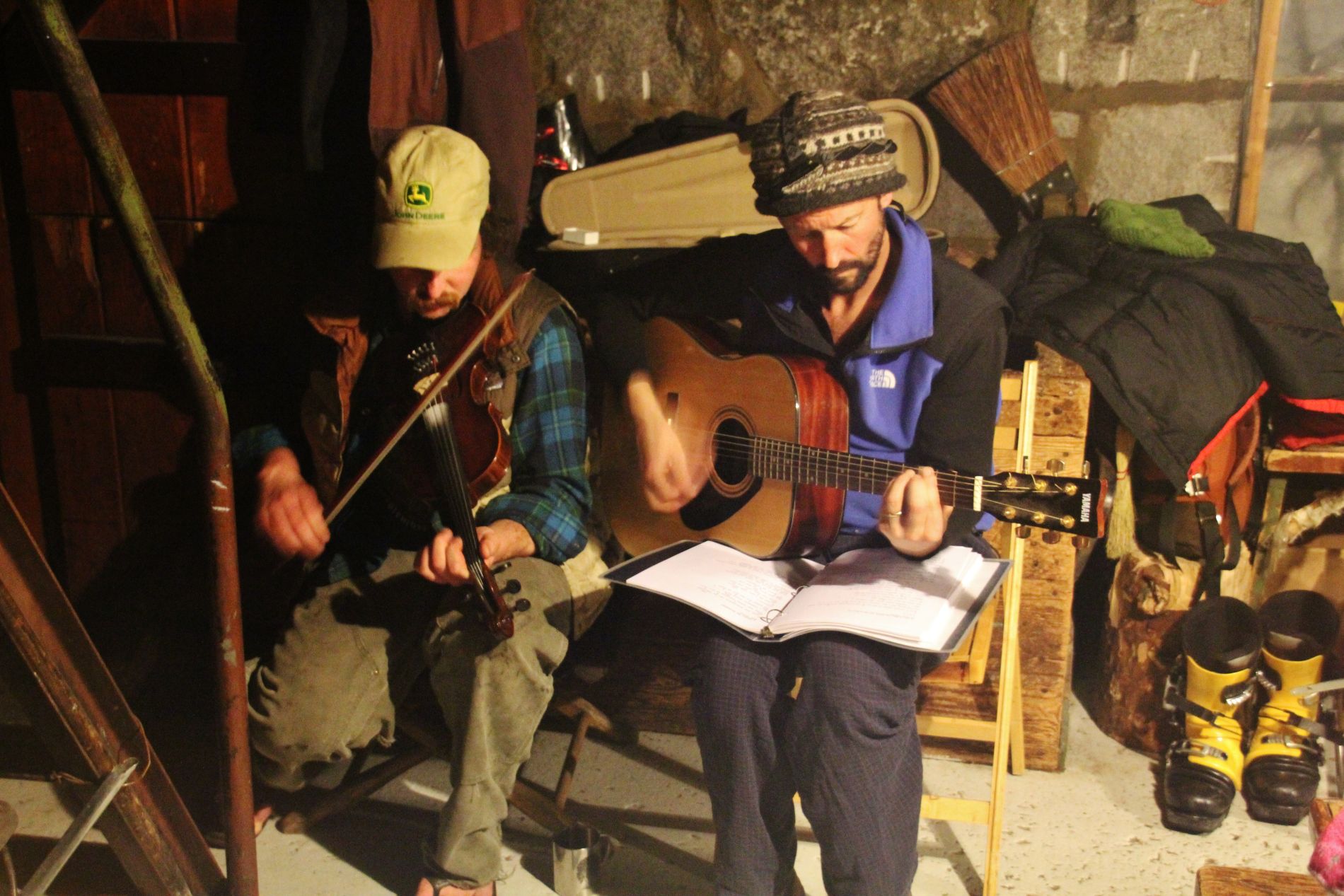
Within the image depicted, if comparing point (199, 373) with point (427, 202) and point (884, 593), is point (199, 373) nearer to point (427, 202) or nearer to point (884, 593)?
point (427, 202)

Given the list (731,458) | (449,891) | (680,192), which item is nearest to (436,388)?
(731,458)

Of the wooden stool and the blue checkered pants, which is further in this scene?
the blue checkered pants

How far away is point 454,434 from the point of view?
188cm

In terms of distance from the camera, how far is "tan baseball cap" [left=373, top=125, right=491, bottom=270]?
1973 mm

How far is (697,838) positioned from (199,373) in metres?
1.46

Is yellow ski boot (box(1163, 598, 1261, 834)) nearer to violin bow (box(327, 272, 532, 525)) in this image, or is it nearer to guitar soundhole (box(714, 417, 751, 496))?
guitar soundhole (box(714, 417, 751, 496))

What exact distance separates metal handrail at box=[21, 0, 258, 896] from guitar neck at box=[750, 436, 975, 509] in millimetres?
953

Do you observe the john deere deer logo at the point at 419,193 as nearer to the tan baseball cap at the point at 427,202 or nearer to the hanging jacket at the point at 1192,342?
the tan baseball cap at the point at 427,202

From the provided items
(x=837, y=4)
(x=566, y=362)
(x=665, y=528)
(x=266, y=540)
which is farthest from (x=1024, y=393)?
(x=266, y=540)

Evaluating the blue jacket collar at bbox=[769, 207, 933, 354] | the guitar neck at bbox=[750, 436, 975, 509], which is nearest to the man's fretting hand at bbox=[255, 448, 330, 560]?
the guitar neck at bbox=[750, 436, 975, 509]

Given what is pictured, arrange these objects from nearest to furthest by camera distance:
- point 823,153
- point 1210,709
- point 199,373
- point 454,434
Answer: point 199,373, point 823,153, point 454,434, point 1210,709

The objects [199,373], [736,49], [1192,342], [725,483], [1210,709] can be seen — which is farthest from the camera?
[736,49]

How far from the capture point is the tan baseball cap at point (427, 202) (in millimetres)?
1973

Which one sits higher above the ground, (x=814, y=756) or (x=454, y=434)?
(x=454, y=434)
